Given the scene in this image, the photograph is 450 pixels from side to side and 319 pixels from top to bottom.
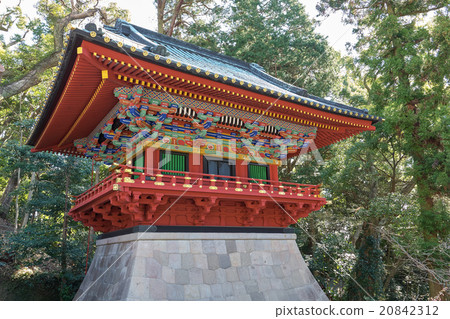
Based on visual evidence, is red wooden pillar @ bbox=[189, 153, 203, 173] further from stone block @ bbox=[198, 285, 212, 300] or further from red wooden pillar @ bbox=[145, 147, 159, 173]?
stone block @ bbox=[198, 285, 212, 300]

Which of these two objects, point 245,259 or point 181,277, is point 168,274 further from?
point 245,259

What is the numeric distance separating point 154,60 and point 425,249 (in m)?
12.2

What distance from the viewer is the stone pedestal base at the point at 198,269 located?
8.05 meters

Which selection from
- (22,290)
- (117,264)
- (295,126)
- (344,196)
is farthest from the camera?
(344,196)

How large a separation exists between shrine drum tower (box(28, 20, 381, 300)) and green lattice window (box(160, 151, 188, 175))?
0.04 m

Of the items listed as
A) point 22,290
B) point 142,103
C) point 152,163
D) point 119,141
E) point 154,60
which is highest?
point 154,60

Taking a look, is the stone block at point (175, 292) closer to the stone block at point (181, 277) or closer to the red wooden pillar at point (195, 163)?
the stone block at point (181, 277)

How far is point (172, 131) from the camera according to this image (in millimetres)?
9422

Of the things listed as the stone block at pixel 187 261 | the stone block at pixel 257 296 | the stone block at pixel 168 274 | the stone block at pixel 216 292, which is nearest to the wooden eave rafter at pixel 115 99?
the stone block at pixel 187 261

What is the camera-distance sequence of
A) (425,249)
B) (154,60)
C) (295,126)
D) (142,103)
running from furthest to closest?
(425,249)
(295,126)
(142,103)
(154,60)

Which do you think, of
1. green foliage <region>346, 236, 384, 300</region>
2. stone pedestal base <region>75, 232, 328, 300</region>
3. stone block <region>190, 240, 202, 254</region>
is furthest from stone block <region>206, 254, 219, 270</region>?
green foliage <region>346, 236, 384, 300</region>

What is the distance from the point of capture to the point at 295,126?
11.2 m
